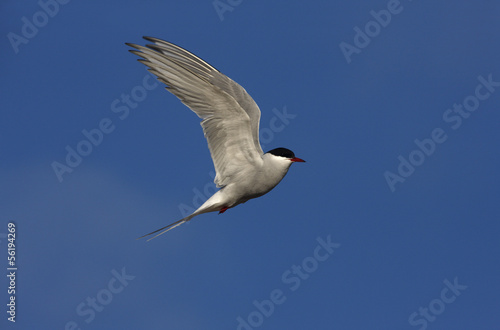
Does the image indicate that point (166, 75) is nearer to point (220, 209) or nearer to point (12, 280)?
point (220, 209)

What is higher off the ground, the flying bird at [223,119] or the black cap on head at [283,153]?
the flying bird at [223,119]

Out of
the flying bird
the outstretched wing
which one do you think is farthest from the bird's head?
the outstretched wing

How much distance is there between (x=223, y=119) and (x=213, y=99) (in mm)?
345

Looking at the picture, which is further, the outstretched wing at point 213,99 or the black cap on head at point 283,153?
the black cap on head at point 283,153

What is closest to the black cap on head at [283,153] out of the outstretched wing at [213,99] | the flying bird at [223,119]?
the flying bird at [223,119]

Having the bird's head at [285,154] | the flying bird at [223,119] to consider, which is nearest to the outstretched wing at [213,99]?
the flying bird at [223,119]

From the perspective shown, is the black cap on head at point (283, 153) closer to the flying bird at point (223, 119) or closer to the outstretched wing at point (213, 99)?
the flying bird at point (223, 119)

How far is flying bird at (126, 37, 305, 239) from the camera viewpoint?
48.8 feet

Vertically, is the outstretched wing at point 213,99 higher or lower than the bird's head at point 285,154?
higher

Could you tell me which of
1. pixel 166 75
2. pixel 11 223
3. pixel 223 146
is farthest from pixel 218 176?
pixel 11 223

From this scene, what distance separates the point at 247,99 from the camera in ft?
49.6

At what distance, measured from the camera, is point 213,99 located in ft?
48.8

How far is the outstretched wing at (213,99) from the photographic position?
48.8 feet

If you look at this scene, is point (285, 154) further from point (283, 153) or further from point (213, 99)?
point (213, 99)
